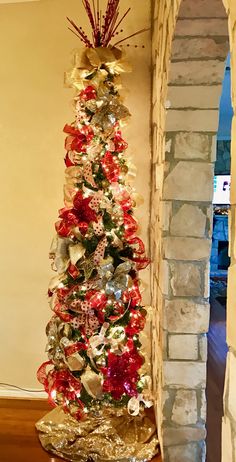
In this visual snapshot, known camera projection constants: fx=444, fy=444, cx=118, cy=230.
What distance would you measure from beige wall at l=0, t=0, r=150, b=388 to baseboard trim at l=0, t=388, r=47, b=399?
0.18ft

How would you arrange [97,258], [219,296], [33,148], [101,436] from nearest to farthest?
[97,258] → [101,436] → [33,148] → [219,296]

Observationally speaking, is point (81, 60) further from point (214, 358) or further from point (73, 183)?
point (214, 358)

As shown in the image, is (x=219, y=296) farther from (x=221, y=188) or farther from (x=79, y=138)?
(x=79, y=138)

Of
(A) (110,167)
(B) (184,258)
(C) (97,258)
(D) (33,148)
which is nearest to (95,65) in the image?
(A) (110,167)

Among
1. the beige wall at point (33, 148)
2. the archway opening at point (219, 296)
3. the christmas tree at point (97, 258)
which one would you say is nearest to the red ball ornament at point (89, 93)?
the christmas tree at point (97, 258)

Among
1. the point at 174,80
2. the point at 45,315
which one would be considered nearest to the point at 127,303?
the point at 45,315

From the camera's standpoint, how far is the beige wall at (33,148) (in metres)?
2.97

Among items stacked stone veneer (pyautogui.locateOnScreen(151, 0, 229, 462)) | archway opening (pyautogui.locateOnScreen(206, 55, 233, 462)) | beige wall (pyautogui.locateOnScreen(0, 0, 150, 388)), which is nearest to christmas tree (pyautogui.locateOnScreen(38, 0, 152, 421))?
stacked stone veneer (pyautogui.locateOnScreen(151, 0, 229, 462))

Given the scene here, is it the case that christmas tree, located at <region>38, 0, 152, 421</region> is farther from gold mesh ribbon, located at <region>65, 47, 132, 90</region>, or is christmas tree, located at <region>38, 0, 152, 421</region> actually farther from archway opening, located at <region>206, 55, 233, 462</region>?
archway opening, located at <region>206, 55, 233, 462</region>

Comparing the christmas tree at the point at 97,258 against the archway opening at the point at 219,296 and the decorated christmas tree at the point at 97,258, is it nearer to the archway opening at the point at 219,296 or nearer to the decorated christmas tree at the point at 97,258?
the decorated christmas tree at the point at 97,258

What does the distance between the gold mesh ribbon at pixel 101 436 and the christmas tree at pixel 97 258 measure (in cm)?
14

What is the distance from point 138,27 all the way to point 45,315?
6.72 ft

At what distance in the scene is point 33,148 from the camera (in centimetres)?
304

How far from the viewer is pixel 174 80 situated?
6.37 ft
